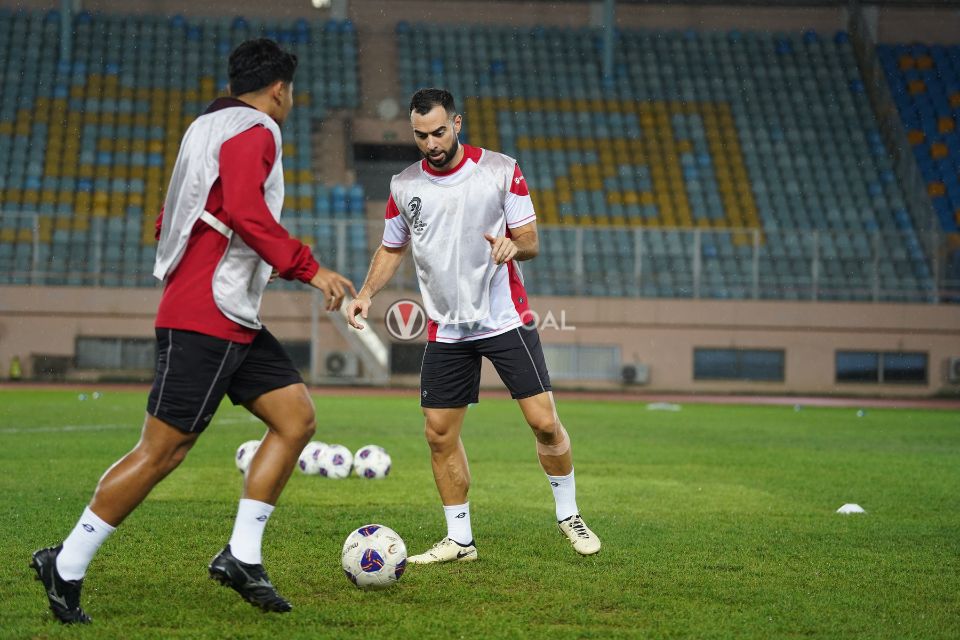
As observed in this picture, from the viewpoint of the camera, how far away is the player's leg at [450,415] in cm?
637

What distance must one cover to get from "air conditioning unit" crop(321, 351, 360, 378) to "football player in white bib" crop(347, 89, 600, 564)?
64.2 ft

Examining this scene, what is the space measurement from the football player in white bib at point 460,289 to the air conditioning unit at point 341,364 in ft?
64.2

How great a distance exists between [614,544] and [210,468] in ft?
15.4

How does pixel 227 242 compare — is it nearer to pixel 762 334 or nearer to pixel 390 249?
pixel 390 249

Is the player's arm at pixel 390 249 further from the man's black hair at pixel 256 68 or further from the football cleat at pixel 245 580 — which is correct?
the football cleat at pixel 245 580

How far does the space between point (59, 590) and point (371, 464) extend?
5.27 metres

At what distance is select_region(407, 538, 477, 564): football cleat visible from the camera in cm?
620

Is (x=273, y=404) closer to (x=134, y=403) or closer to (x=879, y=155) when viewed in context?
(x=134, y=403)

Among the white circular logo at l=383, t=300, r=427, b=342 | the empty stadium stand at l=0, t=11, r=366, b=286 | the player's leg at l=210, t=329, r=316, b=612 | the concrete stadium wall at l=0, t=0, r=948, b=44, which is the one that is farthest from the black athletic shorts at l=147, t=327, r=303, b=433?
the concrete stadium wall at l=0, t=0, r=948, b=44

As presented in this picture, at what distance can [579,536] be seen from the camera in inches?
253

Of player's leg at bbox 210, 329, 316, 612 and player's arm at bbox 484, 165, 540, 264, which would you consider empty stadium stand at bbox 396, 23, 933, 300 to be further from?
player's leg at bbox 210, 329, 316, 612

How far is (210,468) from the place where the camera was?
10344mm

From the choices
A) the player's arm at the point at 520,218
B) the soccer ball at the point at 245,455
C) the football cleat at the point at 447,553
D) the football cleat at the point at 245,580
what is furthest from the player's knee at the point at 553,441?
the soccer ball at the point at 245,455

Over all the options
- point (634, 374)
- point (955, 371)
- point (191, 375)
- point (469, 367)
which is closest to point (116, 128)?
point (634, 374)
